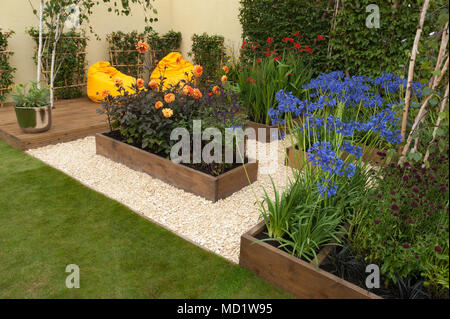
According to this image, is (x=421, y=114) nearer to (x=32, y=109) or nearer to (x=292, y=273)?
(x=292, y=273)

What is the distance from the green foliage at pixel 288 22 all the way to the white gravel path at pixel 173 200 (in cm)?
259

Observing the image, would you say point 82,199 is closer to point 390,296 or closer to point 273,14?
point 390,296

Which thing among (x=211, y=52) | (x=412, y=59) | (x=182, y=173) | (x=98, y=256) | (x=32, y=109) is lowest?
(x=98, y=256)

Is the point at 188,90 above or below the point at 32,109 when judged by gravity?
above

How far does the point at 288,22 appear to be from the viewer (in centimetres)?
576

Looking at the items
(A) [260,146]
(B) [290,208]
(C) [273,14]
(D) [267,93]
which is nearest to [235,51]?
(C) [273,14]

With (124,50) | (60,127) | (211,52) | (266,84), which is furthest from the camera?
(211,52)

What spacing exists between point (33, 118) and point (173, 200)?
2.28 metres

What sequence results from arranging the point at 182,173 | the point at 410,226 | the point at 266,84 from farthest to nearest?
1. the point at 266,84
2. the point at 182,173
3. the point at 410,226

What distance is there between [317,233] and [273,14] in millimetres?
4982

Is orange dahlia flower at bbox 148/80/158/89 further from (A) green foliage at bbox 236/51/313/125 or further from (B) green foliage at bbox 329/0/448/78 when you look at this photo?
(B) green foliage at bbox 329/0/448/78

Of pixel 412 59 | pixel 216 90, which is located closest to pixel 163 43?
pixel 216 90

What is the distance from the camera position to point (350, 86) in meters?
3.32

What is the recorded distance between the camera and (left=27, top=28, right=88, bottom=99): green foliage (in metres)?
6.07
